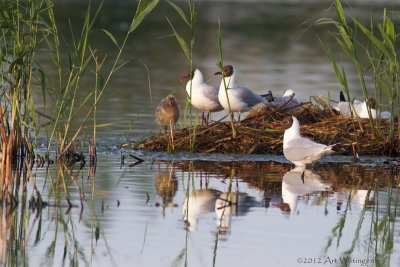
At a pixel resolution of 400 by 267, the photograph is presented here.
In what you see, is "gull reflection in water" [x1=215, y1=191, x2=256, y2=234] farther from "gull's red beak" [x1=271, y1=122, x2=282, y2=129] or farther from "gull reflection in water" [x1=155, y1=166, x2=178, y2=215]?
"gull's red beak" [x1=271, y1=122, x2=282, y2=129]

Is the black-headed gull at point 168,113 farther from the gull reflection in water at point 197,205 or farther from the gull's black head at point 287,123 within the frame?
the gull reflection in water at point 197,205

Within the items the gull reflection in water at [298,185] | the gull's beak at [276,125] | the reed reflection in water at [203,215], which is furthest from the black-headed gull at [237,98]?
the gull reflection in water at [298,185]

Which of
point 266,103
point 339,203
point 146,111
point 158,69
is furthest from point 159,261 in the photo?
point 158,69

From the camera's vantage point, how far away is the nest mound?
11930 millimetres

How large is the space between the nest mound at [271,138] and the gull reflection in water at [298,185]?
87 cm

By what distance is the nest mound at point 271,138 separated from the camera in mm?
11930

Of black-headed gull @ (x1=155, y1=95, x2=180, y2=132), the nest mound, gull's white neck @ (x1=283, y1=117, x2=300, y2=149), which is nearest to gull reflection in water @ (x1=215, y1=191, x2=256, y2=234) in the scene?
gull's white neck @ (x1=283, y1=117, x2=300, y2=149)

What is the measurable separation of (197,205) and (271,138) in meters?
3.21

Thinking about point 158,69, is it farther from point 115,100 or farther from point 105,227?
point 105,227

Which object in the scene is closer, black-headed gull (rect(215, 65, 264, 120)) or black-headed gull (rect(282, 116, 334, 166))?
black-headed gull (rect(282, 116, 334, 166))

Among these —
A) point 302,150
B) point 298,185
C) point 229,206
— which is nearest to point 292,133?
point 302,150

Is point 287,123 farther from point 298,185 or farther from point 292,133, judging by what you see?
point 298,185

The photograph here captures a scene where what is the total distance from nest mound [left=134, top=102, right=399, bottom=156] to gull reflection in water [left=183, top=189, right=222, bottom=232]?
77.9 inches

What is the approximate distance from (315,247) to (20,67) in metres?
4.11
